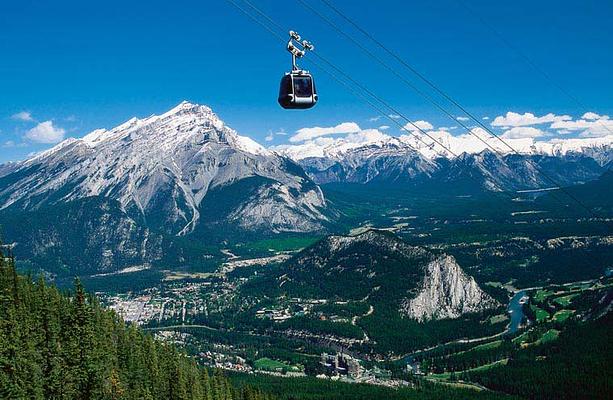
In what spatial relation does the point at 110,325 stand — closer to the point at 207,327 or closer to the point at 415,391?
the point at 415,391

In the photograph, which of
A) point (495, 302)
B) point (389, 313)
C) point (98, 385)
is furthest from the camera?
point (495, 302)

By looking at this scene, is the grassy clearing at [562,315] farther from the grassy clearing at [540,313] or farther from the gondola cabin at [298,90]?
the gondola cabin at [298,90]

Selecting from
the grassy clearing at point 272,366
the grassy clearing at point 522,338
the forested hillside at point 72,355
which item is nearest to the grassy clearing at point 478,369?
the grassy clearing at point 522,338

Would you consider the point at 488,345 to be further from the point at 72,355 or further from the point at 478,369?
the point at 72,355

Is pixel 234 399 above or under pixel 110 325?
under

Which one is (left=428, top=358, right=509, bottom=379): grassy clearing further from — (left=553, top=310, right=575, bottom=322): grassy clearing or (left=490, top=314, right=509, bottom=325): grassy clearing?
(left=490, top=314, right=509, bottom=325): grassy clearing

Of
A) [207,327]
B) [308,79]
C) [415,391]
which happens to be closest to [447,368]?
[415,391]
